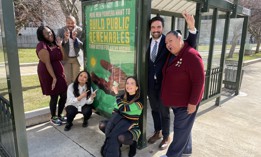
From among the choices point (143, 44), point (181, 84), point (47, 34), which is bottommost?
point (181, 84)

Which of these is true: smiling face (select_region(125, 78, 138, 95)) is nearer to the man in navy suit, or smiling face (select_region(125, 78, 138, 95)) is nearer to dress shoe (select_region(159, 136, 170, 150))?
the man in navy suit

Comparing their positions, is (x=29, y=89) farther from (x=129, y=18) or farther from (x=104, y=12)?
(x=129, y=18)

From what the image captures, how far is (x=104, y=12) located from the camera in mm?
3252

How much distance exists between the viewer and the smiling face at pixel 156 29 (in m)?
2.71

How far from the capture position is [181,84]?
2408mm

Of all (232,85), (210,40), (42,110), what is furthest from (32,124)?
(232,85)

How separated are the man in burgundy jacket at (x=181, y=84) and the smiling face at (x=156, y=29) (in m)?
0.35

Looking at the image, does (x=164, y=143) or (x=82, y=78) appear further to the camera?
(x=82, y=78)

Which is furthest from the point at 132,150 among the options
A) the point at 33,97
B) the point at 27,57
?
the point at 27,57

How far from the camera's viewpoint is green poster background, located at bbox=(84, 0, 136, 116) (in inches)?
114

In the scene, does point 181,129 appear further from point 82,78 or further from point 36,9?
point 36,9

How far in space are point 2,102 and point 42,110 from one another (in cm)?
159

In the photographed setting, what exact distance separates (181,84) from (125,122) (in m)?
0.87

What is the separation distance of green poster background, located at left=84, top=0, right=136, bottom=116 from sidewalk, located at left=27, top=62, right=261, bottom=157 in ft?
1.83
